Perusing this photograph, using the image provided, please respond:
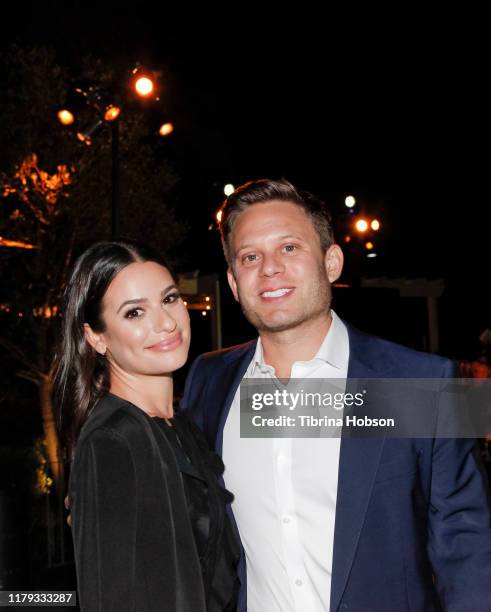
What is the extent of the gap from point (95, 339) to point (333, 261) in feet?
3.69

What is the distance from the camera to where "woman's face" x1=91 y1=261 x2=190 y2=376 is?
8.31 feet

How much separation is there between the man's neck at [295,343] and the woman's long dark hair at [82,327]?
2.01 ft

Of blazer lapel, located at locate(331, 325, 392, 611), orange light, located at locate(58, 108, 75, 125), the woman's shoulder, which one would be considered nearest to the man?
blazer lapel, located at locate(331, 325, 392, 611)

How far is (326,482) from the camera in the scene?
2291mm

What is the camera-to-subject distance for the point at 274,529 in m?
2.30

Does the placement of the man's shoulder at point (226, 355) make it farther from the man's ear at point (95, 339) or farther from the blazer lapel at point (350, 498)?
the blazer lapel at point (350, 498)

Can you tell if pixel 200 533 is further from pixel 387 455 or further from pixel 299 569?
pixel 387 455

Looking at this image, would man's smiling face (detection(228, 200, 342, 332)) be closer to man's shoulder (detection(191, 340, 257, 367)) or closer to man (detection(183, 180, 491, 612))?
man (detection(183, 180, 491, 612))

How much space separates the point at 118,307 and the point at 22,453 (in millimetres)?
6479

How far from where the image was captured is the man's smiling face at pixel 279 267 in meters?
2.57

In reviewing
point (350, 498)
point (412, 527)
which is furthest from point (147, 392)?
point (412, 527)

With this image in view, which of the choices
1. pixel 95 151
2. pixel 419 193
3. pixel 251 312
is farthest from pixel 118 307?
pixel 419 193

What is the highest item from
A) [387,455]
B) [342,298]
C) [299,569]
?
[342,298]

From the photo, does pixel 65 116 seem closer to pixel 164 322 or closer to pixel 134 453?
pixel 164 322
